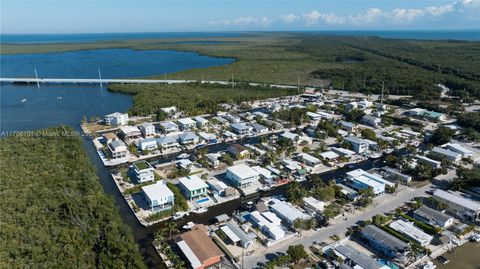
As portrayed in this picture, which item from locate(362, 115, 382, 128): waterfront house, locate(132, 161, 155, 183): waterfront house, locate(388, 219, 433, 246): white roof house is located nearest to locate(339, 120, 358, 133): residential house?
locate(362, 115, 382, 128): waterfront house

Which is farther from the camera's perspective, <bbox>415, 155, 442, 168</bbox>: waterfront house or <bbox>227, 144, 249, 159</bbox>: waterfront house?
<bbox>227, 144, 249, 159</bbox>: waterfront house

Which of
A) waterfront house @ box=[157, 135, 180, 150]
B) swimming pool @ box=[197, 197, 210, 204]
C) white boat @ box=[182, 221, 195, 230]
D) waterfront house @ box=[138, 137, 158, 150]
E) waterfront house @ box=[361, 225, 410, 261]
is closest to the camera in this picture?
waterfront house @ box=[361, 225, 410, 261]

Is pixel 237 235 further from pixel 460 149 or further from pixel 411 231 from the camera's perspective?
pixel 460 149

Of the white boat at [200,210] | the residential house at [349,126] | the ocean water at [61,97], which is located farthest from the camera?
the ocean water at [61,97]

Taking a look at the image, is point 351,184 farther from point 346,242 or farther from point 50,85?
point 50,85

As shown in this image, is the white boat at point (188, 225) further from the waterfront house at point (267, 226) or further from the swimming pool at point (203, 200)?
the waterfront house at point (267, 226)

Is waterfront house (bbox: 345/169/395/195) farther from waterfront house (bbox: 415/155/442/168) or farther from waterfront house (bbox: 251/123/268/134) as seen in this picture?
waterfront house (bbox: 251/123/268/134)

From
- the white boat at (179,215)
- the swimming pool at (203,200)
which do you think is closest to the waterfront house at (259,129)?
the swimming pool at (203,200)
